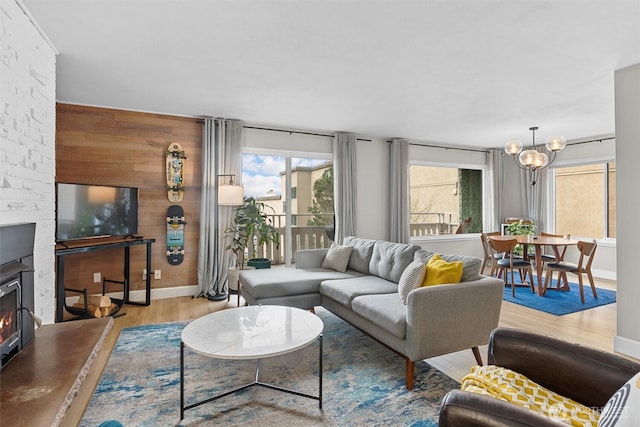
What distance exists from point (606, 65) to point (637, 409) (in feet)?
10.6

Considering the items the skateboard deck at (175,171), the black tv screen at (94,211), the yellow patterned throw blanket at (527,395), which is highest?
the skateboard deck at (175,171)

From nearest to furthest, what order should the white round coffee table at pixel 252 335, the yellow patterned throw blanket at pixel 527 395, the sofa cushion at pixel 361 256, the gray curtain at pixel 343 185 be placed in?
the yellow patterned throw blanket at pixel 527 395
the white round coffee table at pixel 252 335
the sofa cushion at pixel 361 256
the gray curtain at pixel 343 185

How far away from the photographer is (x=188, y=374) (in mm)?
2482

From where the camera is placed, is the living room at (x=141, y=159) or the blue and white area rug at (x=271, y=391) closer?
the blue and white area rug at (x=271, y=391)

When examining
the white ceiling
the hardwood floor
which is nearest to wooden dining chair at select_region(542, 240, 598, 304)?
the hardwood floor

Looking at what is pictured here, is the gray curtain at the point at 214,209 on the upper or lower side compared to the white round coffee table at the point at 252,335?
upper

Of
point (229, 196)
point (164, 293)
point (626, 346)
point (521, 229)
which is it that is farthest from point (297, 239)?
point (521, 229)

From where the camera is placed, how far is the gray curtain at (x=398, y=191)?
19.8 ft

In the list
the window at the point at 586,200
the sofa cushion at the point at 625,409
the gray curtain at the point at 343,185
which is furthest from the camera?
the window at the point at 586,200

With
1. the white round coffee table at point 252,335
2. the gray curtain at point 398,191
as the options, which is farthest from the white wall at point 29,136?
the gray curtain at point 398,191

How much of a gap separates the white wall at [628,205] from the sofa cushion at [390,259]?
69.2 inches

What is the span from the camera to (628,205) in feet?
9.84

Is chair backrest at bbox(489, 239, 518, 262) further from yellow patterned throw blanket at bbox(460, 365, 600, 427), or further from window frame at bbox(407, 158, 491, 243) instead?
yellow patterned throw blanket at bbox(460, 365, 600, 427)

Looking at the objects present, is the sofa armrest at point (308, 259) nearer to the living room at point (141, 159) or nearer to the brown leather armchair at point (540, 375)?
the living room at point (141, 159)
